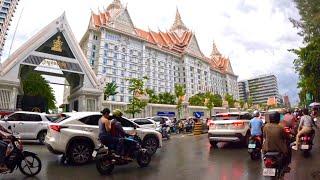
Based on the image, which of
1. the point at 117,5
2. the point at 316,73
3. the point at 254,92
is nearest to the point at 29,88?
the point at 117,5

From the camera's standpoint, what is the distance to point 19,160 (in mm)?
7457

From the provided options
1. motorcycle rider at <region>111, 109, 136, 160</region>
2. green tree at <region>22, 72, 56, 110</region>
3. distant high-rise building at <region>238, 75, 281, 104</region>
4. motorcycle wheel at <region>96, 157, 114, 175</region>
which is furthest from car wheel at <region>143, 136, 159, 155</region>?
distant high-rise building at <region>238, 75, 281, 104</region>

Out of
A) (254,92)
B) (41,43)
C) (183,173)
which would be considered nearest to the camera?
(183,173)

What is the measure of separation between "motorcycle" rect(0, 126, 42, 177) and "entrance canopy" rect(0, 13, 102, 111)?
25848 millimetres

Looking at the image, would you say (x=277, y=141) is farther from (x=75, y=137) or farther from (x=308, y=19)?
(x=308, y=19)

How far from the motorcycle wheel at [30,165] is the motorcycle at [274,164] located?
5959mm

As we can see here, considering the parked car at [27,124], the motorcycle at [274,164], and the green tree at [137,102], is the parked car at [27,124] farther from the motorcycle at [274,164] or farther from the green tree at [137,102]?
the green tree at [137,102]

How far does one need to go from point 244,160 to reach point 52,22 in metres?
30.4

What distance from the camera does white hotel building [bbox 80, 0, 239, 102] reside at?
80738 mm

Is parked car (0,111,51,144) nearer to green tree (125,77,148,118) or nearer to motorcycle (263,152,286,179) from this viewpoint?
motorcycle (263,152,286,179)

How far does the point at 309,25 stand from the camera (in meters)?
20.2

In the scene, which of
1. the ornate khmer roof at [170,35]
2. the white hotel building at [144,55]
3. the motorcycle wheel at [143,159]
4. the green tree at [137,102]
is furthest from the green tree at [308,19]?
the ornate khmer roof at [170,35]

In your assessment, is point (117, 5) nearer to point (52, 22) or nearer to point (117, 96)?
point (117, 96)

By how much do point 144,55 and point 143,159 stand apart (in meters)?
83.3
